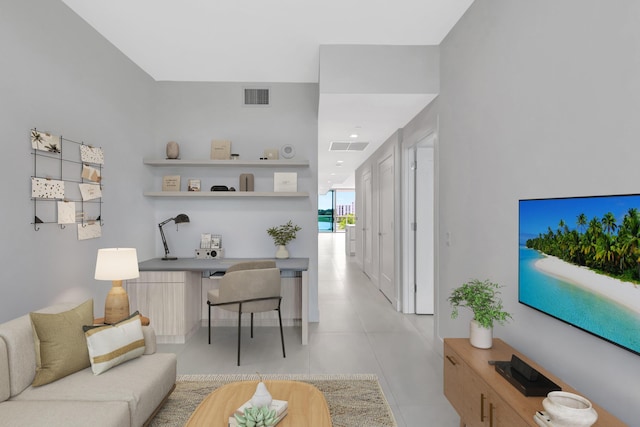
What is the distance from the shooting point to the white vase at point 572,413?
125 centimetres

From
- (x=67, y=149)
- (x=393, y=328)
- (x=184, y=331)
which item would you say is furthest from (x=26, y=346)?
(x=393, y=328)

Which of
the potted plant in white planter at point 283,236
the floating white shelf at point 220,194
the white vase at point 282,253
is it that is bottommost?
the white vase at point 282,253

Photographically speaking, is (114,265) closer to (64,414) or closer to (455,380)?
(64,414)

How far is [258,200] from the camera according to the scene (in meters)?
A: 4.32

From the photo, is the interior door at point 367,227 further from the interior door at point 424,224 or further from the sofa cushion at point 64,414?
the sofa cushion at point 64,414

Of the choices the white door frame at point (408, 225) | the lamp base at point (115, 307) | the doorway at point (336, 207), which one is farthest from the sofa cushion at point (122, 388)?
the doorway at point (336, 207)

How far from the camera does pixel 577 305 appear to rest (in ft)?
5.20

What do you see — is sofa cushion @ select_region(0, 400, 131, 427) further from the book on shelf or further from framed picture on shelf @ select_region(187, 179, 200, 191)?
framed picture on shelf @ select_region(187, 179, 200, 191)

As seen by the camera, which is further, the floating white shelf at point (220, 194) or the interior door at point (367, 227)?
the interior door at point (367, 227)

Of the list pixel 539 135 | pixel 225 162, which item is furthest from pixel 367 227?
pixel 539 135

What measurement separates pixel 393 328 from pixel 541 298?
97.8 inches

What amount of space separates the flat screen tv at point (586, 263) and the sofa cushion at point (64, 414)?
87.1 inches

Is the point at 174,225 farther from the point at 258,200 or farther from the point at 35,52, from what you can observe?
the point at 35,52

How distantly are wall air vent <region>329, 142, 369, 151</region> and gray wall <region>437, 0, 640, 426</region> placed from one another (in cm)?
268
